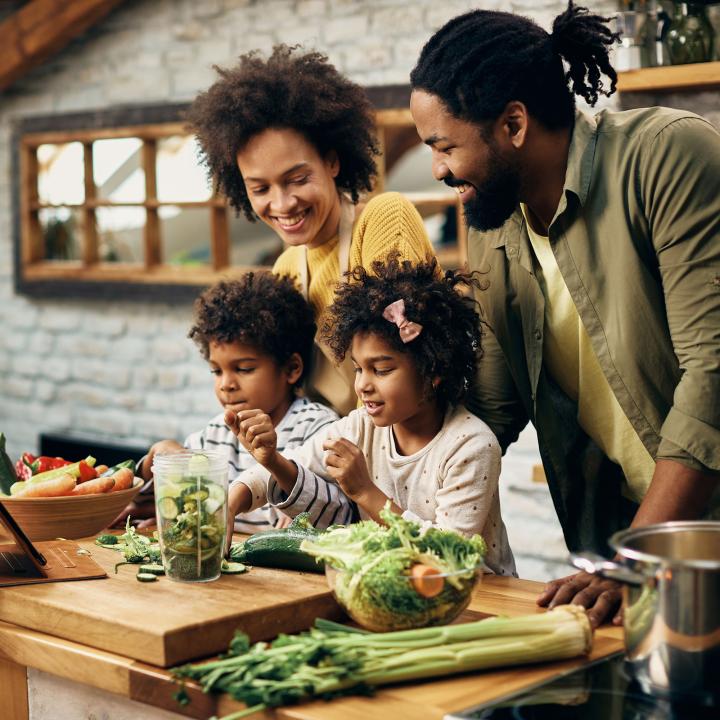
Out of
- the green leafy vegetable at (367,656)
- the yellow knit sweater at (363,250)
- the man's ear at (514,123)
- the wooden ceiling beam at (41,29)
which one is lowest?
the green leafy vegetable at (367,656)

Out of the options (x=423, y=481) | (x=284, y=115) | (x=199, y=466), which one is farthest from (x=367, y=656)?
(x=284, y=115)

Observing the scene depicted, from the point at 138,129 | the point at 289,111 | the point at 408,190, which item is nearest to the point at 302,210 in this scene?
the point at 289,111

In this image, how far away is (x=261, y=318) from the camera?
265 cm

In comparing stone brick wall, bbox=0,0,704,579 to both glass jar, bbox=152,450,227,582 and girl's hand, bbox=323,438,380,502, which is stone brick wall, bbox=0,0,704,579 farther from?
glass jar, bbox=152,450,227,582

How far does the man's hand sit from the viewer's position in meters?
1.73

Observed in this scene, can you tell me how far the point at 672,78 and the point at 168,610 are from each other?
287cm

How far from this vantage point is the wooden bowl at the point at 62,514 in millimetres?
2217

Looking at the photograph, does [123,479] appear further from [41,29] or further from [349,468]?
[41,29]

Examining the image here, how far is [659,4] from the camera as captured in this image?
4000 mm

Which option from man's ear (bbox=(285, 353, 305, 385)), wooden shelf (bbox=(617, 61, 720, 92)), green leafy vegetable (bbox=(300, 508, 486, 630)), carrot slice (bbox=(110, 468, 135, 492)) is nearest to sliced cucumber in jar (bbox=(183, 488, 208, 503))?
green leafy vegetable (bbox=(300, 508, 486, 630))

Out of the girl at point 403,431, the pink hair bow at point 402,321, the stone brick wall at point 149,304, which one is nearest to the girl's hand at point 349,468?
the girl at point 403,431

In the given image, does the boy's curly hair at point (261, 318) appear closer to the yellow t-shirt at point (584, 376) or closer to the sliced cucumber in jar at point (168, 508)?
the yellow t-shirt at point (584, 376)

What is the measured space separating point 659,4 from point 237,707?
10.7ft

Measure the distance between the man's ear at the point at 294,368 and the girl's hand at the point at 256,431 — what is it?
1.79ft
